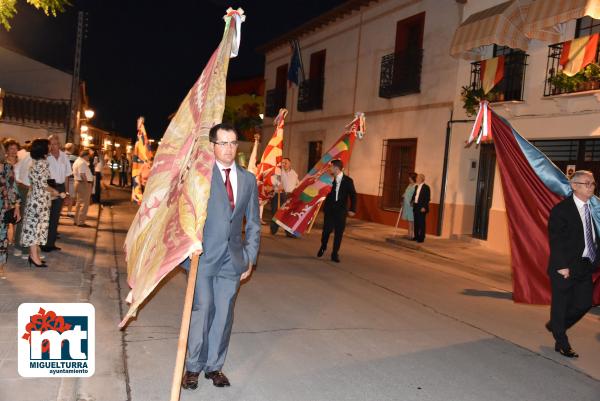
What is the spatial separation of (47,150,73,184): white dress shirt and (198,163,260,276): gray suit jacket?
6.98m

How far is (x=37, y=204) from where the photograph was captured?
24.7 feet

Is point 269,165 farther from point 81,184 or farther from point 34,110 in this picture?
point 34,110

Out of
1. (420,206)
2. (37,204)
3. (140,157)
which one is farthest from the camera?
(420,206)

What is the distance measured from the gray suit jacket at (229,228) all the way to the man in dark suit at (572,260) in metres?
3.22

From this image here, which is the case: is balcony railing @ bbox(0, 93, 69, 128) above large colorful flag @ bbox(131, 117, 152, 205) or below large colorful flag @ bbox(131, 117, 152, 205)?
above

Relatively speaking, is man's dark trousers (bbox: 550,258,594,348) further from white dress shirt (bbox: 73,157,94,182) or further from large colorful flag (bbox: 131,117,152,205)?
white dress shirt (bbox: 73,157,94,182)

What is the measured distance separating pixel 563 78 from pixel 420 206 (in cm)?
459

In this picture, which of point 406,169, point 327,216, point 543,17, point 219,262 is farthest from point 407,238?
point 219,262

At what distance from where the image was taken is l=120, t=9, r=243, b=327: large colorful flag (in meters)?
3.23

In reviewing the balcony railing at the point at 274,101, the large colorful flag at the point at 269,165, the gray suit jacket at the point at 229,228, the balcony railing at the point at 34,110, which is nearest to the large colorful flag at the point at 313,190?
the large colorful flag at the point at 269,165

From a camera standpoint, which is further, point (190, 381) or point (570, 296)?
point (570, 296)

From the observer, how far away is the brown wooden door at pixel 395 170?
18031mm

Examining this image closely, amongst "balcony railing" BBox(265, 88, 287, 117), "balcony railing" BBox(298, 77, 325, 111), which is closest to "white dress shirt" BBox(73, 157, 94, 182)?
"balcony railing" BBox(298, 77, 325, 111)

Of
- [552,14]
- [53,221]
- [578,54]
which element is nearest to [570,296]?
[578,54]
